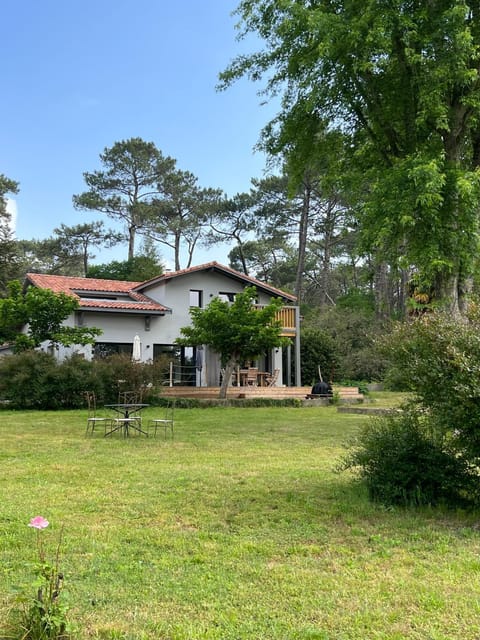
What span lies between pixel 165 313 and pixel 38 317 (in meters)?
6.41

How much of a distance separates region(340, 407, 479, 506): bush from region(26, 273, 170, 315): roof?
1772cm

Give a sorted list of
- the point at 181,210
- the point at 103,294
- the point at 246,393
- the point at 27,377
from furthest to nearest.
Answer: the point at 181,210 → the point at 103,294 → the point at 246,393 → the point at 27,377

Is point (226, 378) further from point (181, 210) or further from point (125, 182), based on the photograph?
point (125, 182)

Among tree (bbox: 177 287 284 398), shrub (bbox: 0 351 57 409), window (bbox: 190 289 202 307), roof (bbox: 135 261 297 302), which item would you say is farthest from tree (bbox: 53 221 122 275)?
shrub (bbox: 0 351 57 409)

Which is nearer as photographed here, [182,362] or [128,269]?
[182,362]

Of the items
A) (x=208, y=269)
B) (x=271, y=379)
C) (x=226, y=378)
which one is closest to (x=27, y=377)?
(x=226, y=378)

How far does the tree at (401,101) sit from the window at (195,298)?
13507 millimetres

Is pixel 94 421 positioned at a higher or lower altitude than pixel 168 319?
lower

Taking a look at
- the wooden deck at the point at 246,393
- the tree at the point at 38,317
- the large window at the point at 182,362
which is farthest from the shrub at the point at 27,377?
the large window at the point at 182,362

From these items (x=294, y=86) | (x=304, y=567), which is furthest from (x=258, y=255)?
(x=304, y=567)

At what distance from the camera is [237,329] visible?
63.1 ft

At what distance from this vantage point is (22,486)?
614cm

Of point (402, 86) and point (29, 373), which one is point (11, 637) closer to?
point (402, 86)

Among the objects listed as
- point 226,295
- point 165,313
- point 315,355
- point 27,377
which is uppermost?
point 226,295
